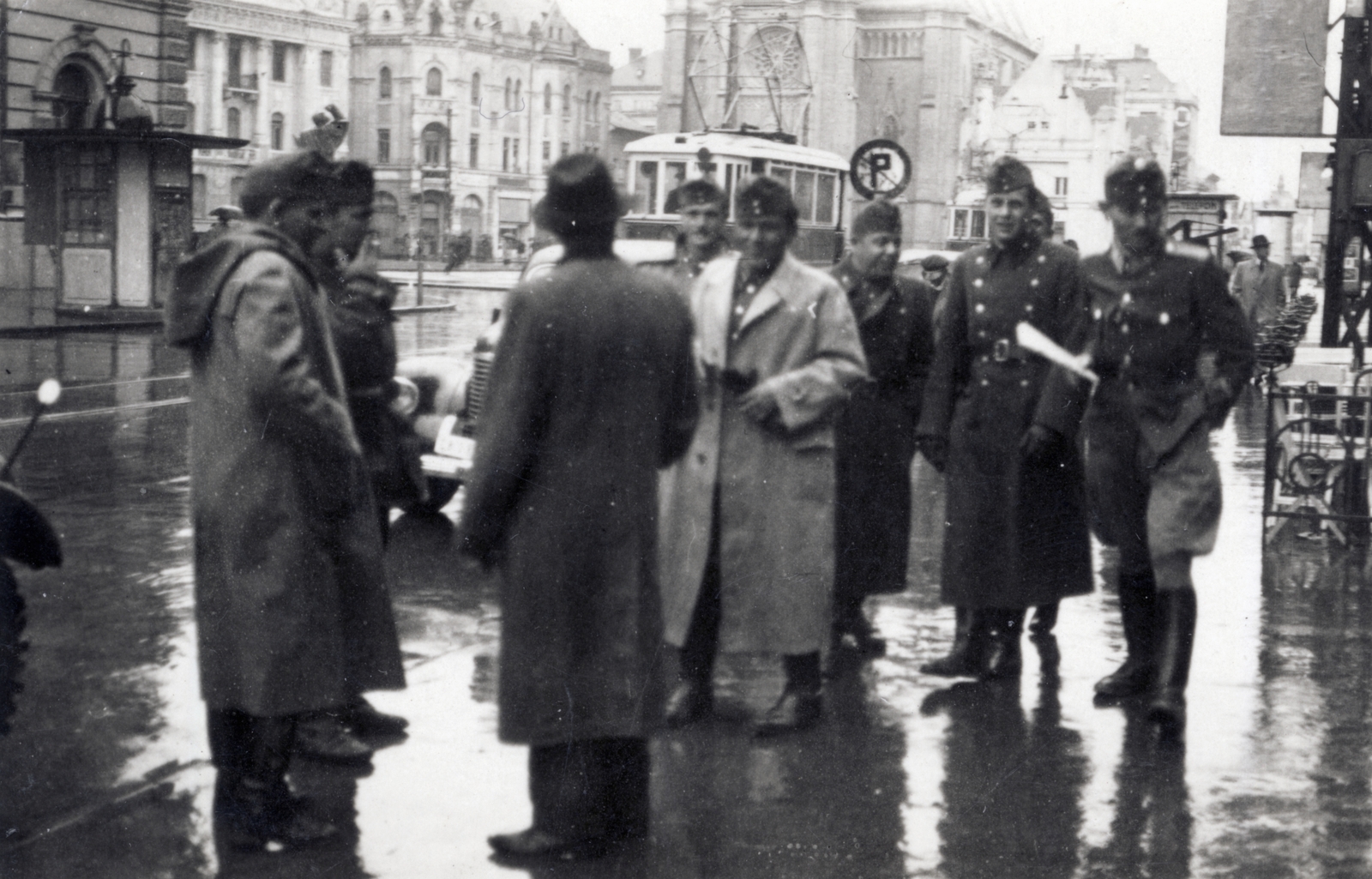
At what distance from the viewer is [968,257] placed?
683 centimetres

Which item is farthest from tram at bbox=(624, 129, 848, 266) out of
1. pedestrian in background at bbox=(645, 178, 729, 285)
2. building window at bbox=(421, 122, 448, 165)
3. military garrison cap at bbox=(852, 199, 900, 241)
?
building window at bbox=(421, 122, 448, 165)

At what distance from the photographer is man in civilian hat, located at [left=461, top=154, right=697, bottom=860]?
14.5 ft

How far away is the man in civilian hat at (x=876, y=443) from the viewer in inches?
283

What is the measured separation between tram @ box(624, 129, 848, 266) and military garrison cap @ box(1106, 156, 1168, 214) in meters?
23.1

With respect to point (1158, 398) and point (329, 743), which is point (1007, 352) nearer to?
point (1158, 398)

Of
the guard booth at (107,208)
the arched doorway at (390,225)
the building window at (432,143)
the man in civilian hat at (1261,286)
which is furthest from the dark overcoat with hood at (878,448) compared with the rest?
the building window at (432,143)

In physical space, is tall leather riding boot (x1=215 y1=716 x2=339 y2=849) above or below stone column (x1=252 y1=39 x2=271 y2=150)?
below

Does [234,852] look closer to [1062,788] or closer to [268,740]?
[268,740]

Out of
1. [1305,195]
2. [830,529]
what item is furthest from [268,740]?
[1305,195]

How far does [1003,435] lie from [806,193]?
2798 cm

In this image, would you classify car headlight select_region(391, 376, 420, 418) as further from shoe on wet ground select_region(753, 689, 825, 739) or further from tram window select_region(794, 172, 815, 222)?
tram window select_region(794, 172, 815, 222)

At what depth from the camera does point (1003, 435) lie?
670 cm

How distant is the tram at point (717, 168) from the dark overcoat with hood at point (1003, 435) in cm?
2258

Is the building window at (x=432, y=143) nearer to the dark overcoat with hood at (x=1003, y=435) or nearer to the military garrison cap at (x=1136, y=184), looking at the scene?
the dark overcoat with hood at (x=1003, y=435)
